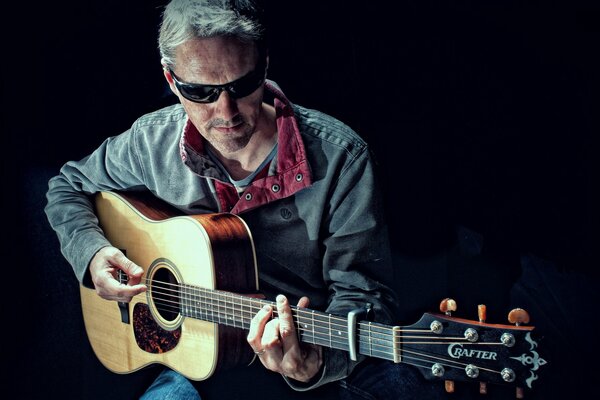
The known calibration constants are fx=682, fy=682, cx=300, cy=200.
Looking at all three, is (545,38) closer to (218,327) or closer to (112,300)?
(218,327)

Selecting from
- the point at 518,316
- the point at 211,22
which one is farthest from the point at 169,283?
the point at 518,316

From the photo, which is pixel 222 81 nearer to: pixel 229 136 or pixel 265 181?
pixel 229 136

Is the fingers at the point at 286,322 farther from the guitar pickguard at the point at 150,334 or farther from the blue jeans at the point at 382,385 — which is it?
the guitar pickguard at the point at 150,334

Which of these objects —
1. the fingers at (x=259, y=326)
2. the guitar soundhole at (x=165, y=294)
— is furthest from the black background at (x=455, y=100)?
the guitar soundhole at (x=165, y=294)

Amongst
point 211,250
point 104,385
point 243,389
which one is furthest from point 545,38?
point 104,385

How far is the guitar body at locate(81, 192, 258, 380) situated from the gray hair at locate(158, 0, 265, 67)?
0.49 m

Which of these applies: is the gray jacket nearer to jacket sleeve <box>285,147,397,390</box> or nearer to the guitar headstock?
jacket sleeve <box>285,147,397,390</box>

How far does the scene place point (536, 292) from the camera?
1813 mm

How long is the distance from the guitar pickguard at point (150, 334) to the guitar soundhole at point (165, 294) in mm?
42

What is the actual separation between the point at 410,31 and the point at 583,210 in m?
0.65

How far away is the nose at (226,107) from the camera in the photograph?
181cm

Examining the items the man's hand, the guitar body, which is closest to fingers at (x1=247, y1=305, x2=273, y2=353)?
the man's hand

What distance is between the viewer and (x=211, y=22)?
69.6 inches

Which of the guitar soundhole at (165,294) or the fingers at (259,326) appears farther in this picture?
the guitar soundhole at (165,294)
